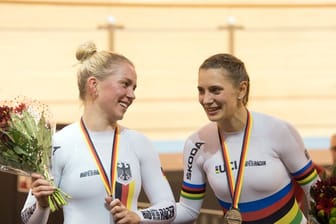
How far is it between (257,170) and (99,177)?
0.80 meters

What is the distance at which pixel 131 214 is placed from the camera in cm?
345

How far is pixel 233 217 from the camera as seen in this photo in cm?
380

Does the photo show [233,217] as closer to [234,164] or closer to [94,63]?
[234,164]

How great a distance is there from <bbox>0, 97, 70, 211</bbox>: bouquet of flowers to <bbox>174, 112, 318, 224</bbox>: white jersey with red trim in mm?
820

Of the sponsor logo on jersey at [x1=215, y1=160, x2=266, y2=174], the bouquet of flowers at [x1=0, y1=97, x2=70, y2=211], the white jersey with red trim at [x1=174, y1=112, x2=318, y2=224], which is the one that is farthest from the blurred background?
the bouquet of flowers at [x1=0, y1=97, x2=70, y2=211]

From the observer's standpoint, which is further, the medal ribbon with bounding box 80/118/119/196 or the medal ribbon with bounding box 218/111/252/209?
the medal ribbon with bounding box 218/111/252/209

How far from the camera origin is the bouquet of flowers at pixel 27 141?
3301 mm

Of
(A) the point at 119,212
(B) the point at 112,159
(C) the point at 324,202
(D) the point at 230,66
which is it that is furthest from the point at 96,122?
(C) the point at 324,202

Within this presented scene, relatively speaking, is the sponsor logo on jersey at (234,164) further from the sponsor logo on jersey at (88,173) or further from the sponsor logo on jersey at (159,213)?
the sponsor logo on jersey at (88,173)

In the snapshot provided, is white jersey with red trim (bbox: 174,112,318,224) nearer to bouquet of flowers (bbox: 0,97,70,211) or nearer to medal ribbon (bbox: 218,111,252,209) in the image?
medal ribbon (bbox: 218,111,252,209)

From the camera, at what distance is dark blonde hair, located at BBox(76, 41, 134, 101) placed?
359 cm

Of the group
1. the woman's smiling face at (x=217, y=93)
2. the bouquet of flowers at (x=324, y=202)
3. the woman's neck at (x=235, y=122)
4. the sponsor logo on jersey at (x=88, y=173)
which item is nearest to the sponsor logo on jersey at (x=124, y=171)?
the sponsor logo on jersey at (x=88, y=173)

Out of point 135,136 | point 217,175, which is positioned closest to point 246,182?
point 217,175

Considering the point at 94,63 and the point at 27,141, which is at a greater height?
the point at 94,63
